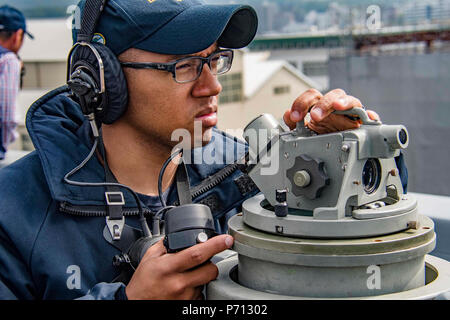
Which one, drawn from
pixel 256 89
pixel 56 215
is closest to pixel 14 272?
pixel 56 215

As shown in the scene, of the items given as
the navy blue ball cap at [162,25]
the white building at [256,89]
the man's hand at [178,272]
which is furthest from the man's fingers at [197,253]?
the white building at [256,89]

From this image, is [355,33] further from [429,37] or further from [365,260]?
[365,260]

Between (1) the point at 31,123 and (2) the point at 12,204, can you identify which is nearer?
(2) the point at 12,204

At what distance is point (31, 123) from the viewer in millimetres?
1726

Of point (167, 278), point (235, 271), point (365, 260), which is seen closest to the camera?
point (365, 260)

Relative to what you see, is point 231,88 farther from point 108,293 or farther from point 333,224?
point 333,224

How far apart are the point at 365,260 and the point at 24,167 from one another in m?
1.09

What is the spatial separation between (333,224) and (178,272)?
0.36 metres

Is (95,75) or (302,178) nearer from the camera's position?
(302,178)

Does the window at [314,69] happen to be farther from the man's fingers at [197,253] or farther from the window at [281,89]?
the man's fingers at [197,253]

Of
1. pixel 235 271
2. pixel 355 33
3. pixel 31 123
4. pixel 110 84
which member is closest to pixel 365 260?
pixel 235 271

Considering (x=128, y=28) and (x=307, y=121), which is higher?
(x=128, y=28)

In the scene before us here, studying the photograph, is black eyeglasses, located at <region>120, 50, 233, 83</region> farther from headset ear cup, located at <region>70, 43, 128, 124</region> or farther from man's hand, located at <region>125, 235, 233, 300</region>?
man's hand, located at <region>125, 235, 233, 300</region>

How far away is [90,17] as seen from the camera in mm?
1625
